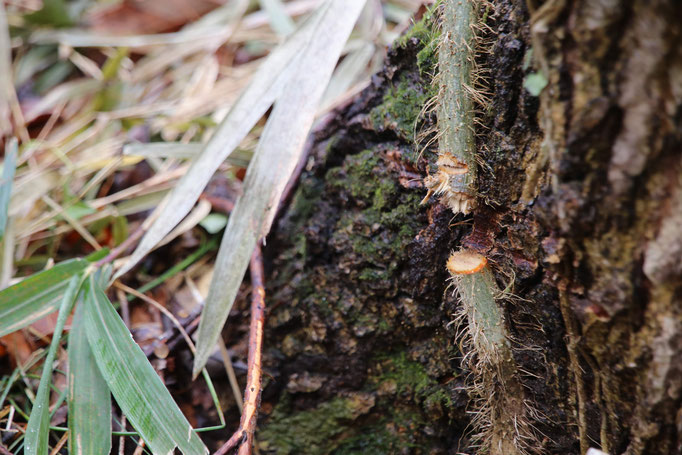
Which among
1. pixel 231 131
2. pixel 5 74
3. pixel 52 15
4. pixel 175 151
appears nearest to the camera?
pixel 231 131

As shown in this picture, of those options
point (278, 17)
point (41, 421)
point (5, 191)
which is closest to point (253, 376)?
point (41, 421)

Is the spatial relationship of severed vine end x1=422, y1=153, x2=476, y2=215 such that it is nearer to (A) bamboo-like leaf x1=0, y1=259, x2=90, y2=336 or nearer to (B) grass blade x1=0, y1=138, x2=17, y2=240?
(A) bamboo-like leaf x1=0, y1=259, x2=90, y2=336

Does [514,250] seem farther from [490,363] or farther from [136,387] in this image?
[136,387]

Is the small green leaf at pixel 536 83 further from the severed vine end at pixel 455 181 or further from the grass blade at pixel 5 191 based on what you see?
the grass blade at pixel 5 191

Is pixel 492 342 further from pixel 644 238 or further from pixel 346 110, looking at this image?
pixel 346 110

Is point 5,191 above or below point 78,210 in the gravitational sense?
above
